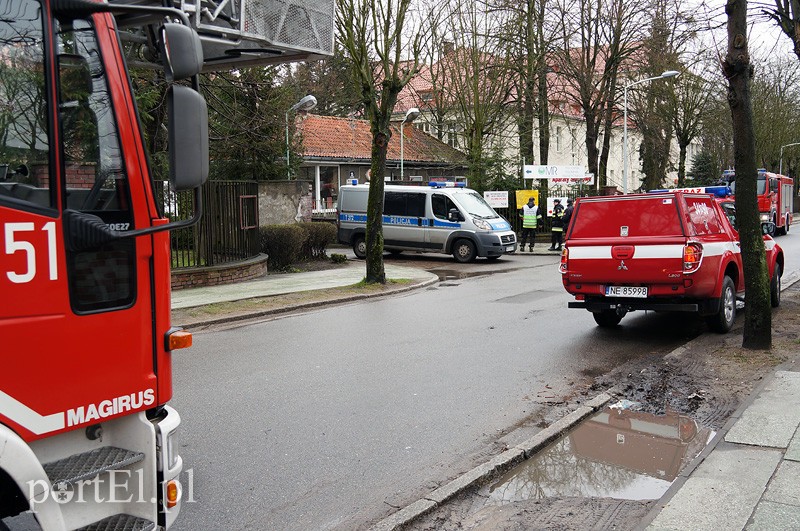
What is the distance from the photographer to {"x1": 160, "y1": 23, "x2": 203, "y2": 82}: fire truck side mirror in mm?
3121

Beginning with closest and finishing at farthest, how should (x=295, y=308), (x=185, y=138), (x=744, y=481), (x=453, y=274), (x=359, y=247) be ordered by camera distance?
(x=185, y=138) → (x=744, y=481) → (x=295, y=308) → (x=453, y=274) → (x=359, y=247)

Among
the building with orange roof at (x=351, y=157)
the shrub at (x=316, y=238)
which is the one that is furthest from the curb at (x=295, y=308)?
the building with orange roof at (x=351, y=157)

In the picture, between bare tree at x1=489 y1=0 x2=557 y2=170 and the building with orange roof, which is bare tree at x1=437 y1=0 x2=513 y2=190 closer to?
bare tree at x1=489 y1=0 x2=557 y2=170

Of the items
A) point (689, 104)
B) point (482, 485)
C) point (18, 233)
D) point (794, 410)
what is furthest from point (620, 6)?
point (18, 233)

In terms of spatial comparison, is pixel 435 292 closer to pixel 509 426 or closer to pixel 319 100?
pixel 509 426

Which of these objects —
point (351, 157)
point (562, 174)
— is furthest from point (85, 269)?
point (351, 157)

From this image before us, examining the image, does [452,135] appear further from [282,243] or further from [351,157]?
→ [282,243]

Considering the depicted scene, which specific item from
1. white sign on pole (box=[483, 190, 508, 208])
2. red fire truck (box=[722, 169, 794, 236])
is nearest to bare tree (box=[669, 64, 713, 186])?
red fire truck (box=[722, 169, 794, 236])

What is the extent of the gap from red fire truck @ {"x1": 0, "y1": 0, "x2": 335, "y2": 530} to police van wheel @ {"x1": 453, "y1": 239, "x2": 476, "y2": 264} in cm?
1915

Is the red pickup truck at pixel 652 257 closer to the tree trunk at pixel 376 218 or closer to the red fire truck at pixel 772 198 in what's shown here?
the tree trunk at pixel 376 218

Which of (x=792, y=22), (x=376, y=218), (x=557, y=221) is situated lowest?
(x=557, y=221)

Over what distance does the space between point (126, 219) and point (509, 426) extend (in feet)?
13.1

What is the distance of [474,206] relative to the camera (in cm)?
2267

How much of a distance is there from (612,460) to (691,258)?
432cm
